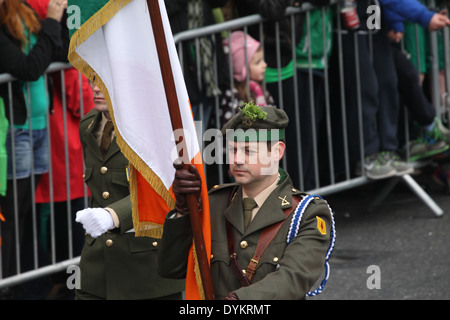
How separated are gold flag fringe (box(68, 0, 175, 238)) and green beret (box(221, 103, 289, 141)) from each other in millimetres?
394

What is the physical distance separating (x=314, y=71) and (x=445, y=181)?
1760mm

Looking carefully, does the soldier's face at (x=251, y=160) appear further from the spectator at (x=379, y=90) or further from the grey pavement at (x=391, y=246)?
the spectator at (x=379, y=90)

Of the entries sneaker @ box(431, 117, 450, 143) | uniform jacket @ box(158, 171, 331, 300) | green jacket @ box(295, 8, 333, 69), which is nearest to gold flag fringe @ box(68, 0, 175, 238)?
uniform jacket @ box(158, 171, 331, 300)

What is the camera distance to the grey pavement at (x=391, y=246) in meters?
6.57

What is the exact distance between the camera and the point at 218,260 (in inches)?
155

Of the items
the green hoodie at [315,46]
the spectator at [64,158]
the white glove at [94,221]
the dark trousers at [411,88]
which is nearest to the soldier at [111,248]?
the white glove at [94,221]

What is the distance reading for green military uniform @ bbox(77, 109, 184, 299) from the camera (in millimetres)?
5012

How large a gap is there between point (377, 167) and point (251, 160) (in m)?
4.41

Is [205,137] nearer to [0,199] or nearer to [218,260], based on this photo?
[0,199]

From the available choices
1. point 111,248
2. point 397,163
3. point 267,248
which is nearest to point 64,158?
point 111,248

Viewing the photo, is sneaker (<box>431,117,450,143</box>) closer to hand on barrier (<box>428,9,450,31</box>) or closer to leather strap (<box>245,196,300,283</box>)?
hand on barrier (<box>428,9,450,31</box>)

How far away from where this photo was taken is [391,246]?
7.50 meters

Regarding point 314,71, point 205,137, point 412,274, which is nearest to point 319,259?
point 412,274

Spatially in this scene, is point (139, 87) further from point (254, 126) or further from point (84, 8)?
point (254, 126)
